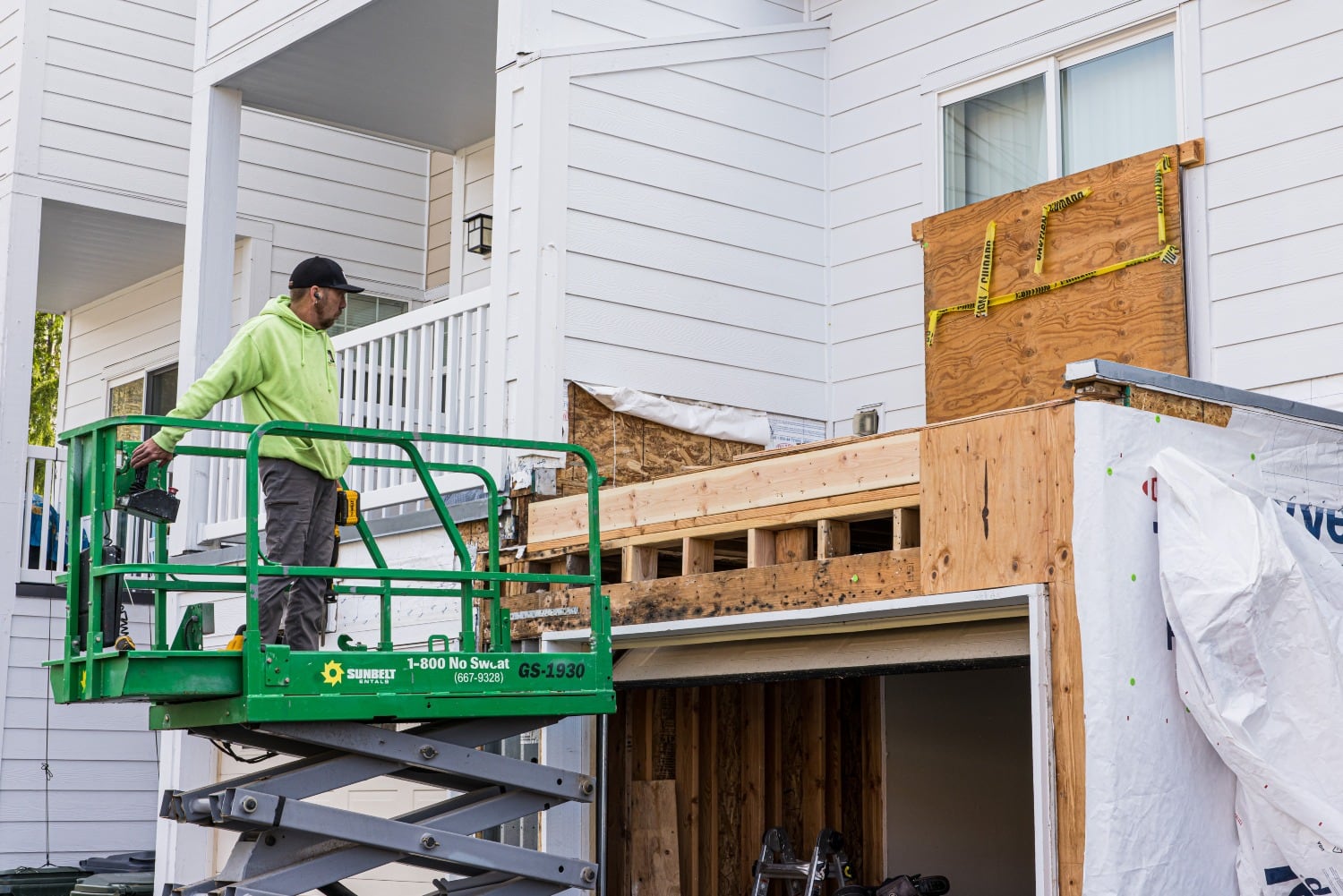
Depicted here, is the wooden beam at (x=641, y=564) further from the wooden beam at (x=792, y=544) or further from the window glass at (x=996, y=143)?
the window glass at (x=996, y=143)

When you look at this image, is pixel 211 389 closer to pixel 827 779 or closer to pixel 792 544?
pixel 792 544

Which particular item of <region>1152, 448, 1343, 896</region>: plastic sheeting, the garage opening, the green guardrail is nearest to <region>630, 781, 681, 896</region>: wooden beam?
the garage opening

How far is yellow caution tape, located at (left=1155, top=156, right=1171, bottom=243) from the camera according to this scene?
8.45 m

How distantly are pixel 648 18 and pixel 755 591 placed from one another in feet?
13.9

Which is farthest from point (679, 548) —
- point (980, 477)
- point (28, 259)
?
point (28, 259)

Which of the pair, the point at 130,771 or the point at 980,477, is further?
the point at 130,771

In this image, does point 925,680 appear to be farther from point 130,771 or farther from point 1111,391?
point 130,771

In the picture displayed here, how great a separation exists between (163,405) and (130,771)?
13.1ft

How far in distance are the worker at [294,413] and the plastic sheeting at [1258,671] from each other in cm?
336

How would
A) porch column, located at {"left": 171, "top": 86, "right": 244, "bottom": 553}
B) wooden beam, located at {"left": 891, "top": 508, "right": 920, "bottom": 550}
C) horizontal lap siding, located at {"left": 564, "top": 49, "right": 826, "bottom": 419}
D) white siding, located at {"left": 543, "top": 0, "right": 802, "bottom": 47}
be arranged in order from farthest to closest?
porch column, located at {"left": 171, "top": 86, "right": 244, "bottom": 553}, white siding, located at {"left": 543, "top": 0, "right": 802, "bottom": 47}, horizontal lap siding, located at {"left": 564, "top": 49, "right": 826, "bottom": 419}, wooden beam, located at {"left": 891, "top": 508, "right": 920, "bottom": 550}

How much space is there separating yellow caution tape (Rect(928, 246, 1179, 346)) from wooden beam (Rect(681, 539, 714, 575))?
2519mm

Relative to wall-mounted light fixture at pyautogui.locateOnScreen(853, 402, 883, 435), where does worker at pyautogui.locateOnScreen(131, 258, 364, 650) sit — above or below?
below

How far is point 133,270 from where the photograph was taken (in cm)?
1573

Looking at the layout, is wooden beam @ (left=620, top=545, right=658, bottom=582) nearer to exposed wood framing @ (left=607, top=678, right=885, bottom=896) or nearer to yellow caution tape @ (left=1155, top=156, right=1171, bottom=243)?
exposed wood framing @ (left=607, top=678, right=885, bottom=896)
